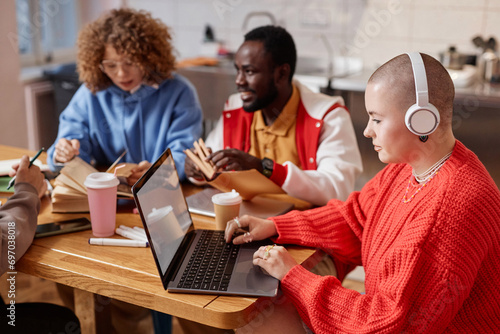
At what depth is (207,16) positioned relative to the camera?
403cm

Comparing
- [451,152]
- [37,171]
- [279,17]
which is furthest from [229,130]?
[279,17]

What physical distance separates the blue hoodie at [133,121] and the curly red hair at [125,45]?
0.05m

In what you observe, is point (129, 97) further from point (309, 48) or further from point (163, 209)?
point (309, 48)

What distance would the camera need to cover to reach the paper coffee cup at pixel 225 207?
144 centimetres

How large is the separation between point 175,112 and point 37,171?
0.67 meters

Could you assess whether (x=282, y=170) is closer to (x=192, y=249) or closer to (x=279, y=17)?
(x=192, y=249)

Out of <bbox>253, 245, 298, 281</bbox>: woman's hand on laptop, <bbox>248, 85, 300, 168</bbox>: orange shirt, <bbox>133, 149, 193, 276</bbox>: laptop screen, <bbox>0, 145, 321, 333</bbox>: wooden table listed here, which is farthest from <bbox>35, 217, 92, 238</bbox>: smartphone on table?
<bbox>248, 85, 300, 168</bbox>: orange shirt

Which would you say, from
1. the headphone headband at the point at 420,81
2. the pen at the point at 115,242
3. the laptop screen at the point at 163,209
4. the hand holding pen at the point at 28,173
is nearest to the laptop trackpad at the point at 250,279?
the laptop screen at the point at 163,209

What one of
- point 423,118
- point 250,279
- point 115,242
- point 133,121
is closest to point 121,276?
point 115,242

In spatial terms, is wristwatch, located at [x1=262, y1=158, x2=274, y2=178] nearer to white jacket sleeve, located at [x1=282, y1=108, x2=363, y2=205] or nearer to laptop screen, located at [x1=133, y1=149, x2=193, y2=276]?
white jacket sleeve, located at [x1=282, y1=108, x2=363, y2=205]

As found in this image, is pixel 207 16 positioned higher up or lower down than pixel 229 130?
higher up

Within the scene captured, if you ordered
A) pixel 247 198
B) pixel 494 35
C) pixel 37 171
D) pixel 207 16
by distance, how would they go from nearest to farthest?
pixel 37 171
pixel 247 198
pixel 494 35
pixel 207 16

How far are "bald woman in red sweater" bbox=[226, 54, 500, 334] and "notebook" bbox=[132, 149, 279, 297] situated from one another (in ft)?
0.19

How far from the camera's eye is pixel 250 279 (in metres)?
1.20
